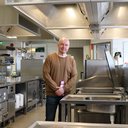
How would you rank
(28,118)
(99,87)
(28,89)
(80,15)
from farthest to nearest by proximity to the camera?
(28,89) → (28,118) → (99,87) → (80,15)

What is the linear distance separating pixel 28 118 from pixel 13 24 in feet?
9.46

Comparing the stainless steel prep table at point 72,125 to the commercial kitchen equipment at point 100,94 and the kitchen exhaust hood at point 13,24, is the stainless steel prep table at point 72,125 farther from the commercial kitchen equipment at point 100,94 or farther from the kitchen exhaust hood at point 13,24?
the kitchen exhaust hood at point 13,24

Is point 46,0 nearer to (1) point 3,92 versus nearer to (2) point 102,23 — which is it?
(2) point 102,23

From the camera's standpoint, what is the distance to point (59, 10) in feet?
9.53

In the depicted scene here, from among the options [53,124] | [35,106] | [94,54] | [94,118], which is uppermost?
[94,54]

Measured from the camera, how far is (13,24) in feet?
15.1

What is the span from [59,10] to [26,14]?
1.59 ft

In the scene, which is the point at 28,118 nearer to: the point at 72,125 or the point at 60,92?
the point at 60,92

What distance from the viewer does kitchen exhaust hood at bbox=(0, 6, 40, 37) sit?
15.2ft

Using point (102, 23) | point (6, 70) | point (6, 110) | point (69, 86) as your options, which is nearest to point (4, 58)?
point (6, 70)

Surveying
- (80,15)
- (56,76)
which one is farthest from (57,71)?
(80,15)

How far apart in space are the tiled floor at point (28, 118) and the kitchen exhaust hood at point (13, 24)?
6.01 ft

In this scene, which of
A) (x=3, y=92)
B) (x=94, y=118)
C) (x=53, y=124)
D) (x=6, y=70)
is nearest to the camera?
(x=53, y=124)

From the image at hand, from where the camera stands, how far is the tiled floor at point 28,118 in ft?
19.2
